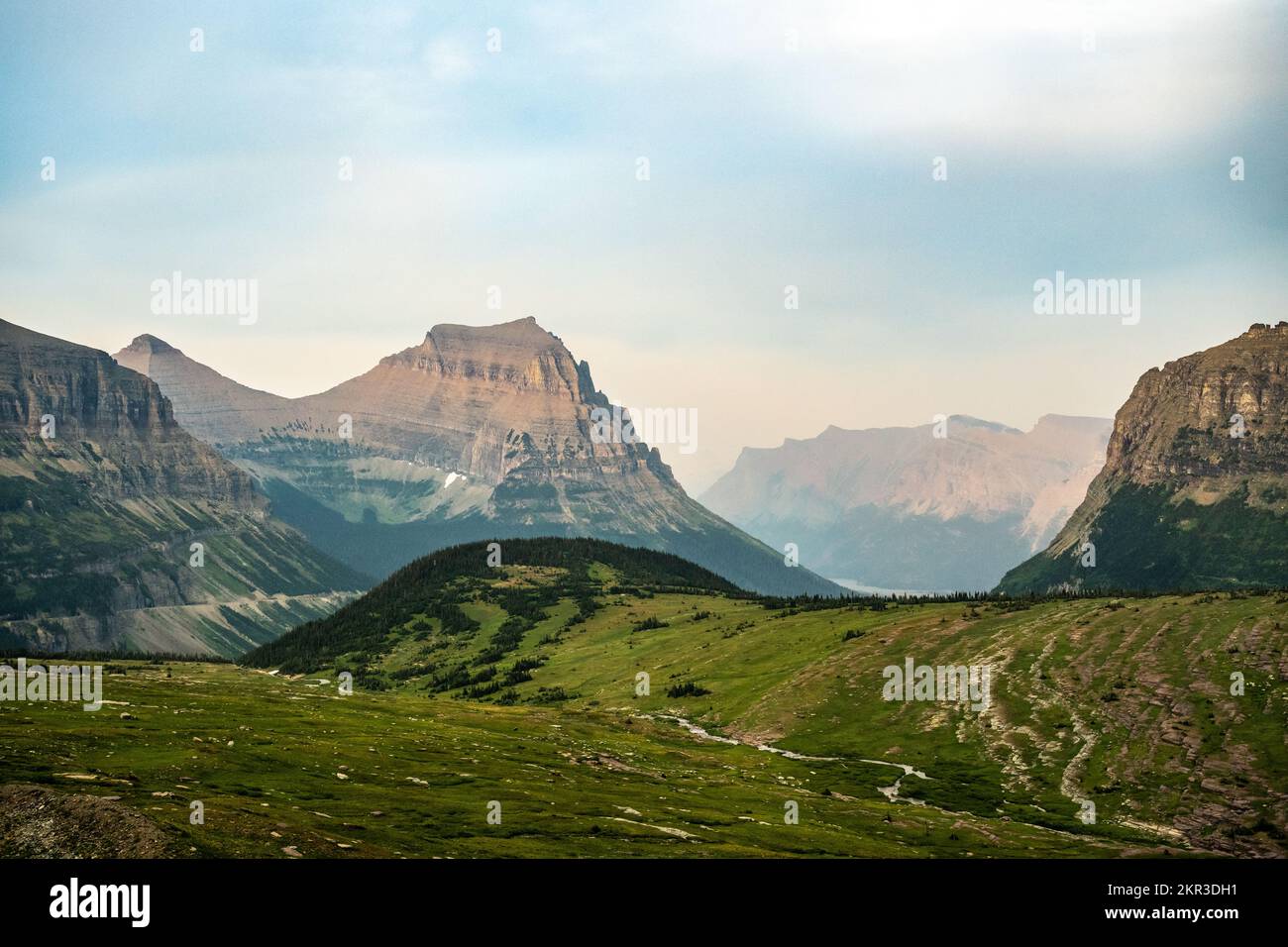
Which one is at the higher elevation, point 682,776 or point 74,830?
point 74,830

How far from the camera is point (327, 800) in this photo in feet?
312

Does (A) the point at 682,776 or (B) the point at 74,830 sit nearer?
(B) the point at 74,830

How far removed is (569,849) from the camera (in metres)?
88.2

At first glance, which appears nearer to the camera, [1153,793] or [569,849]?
[569,849]

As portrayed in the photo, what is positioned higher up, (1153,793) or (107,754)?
(107,754)

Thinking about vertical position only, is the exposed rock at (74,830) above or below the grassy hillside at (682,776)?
above

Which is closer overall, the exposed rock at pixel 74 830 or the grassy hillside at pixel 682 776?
the exposed rock at pixel 74 830

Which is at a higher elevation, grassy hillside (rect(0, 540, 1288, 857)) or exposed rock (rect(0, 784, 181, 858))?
exposed rock (rect(0, 784, 181, 858))

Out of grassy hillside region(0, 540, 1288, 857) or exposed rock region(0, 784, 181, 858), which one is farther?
grassy hillside region(0, 540, 1288, 857)
